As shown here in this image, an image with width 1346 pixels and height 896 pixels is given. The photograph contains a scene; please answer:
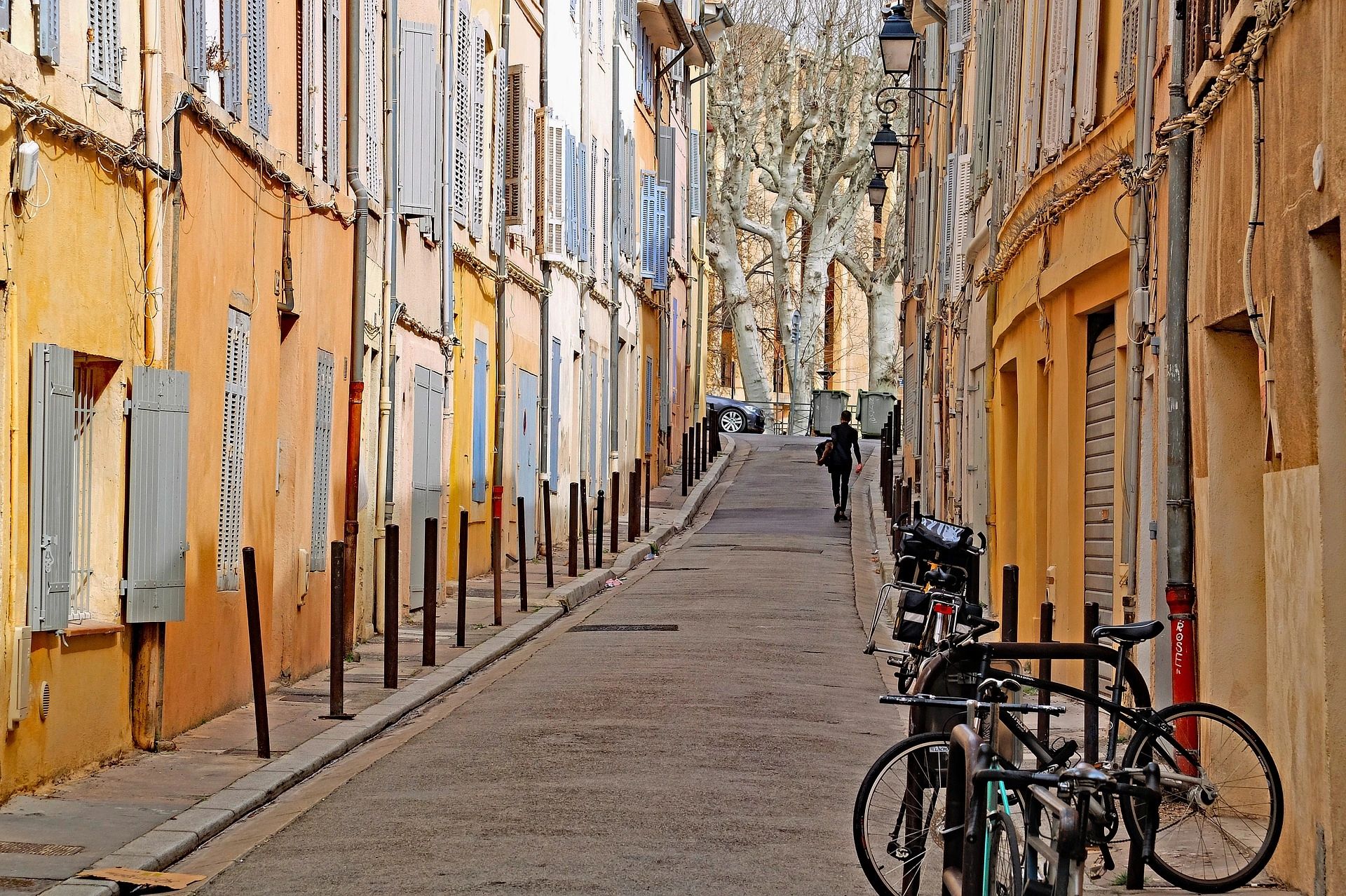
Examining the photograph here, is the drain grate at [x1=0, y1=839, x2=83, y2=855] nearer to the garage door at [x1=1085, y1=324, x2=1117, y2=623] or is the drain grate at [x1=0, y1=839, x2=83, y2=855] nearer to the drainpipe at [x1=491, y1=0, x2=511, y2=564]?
the garage door at [x1=1085, y1=324, x2=1117, y2=623]

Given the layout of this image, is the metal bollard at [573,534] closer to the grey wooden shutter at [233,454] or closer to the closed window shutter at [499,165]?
the closed window shutter at [499,165]

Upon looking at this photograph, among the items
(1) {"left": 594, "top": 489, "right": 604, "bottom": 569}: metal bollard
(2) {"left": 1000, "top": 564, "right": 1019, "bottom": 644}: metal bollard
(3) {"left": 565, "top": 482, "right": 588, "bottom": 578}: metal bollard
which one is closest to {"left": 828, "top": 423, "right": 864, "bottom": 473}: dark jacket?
(1) {"left": 594, "top": 489, "right": 604, "bottom": 569}: metal bollard

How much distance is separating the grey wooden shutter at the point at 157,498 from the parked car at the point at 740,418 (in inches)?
1665

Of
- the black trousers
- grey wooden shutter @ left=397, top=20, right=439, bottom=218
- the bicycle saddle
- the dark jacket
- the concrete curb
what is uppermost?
grey wooden shutter @ left=397, top=20, right=439, bottom=218

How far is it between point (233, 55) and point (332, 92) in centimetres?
303

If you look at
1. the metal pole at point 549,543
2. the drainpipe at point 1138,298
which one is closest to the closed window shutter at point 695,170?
the metal pole at point 549,543

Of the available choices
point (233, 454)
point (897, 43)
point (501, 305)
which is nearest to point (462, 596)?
point (233, 454)

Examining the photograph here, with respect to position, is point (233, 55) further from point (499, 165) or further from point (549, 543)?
point (499, 165)

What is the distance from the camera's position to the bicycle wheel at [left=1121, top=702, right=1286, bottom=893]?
727 cm

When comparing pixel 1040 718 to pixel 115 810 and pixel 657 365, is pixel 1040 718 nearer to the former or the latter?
pixel 115 810

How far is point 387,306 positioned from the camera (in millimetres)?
16938

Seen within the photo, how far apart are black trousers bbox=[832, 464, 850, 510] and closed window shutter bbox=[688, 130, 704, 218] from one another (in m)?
13.6

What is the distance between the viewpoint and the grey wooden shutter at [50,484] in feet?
29.5

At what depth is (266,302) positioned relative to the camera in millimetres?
13250
